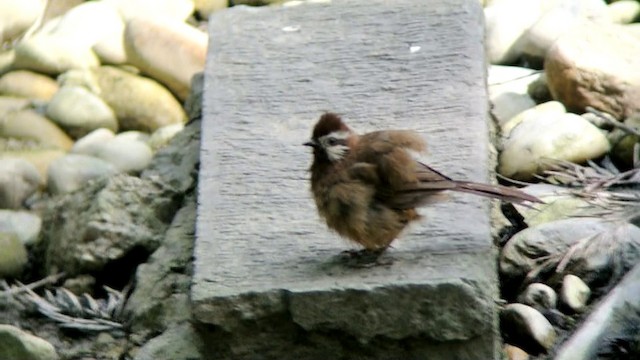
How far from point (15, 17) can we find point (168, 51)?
4.13ft

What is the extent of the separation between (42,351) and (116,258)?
0.69m

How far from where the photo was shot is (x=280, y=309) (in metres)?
4.40

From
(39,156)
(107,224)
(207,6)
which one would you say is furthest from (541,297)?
(207,6)

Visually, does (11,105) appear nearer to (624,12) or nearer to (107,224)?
(107,224)

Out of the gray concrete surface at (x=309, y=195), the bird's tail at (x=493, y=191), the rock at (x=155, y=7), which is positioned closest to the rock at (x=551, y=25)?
the gray concrete surface at (x=309, y=195)

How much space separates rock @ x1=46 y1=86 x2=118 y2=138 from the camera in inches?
281

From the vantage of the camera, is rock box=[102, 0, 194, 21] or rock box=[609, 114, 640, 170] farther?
rock box=[102, 0, 194, 21]

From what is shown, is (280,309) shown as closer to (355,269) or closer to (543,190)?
(355,269)

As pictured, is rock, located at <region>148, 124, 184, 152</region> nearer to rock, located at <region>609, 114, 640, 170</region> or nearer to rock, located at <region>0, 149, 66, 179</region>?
rock, located at <region>0, 149, 66, 179</region>

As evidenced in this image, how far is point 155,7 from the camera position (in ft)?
26.5

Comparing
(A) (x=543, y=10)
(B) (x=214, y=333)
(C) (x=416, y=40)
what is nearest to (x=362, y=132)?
(C) (x=416, y=40)

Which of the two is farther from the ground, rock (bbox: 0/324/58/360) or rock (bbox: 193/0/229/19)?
rock (bbox: 0/324/58/360)

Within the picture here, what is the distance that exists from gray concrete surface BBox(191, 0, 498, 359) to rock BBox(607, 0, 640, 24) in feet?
5.31

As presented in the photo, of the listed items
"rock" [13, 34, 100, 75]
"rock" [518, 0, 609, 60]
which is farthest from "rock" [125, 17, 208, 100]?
"rock" [518, 0, 609, 60]
